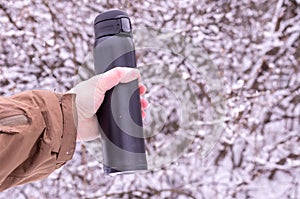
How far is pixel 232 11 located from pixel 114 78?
1.47m

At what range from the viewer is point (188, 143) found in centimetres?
206

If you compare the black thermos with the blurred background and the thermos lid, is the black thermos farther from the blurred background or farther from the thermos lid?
the blurred background

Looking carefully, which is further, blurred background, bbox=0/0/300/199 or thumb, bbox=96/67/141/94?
blurred background, bbox=0/0/300/199

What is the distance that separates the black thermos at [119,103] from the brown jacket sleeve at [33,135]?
0.26 ft

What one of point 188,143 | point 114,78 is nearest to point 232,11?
point 188,143

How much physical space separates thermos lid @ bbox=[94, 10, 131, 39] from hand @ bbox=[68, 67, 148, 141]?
0.07m

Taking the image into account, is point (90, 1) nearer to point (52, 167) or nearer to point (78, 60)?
point (78, 60)

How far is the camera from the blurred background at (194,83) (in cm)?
209

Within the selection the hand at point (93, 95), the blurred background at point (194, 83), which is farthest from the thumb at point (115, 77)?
the blurred background at point (194, 83)

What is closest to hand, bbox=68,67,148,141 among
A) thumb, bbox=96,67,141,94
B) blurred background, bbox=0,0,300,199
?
thumb, bbox=96,67,141,94

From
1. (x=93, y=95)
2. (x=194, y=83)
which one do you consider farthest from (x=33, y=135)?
(x=194, y=83)

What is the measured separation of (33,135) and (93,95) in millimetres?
154

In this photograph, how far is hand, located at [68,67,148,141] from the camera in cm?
85

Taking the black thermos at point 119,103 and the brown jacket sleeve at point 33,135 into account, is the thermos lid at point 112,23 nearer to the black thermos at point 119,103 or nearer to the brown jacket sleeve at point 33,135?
the black thermos at point 119,103
